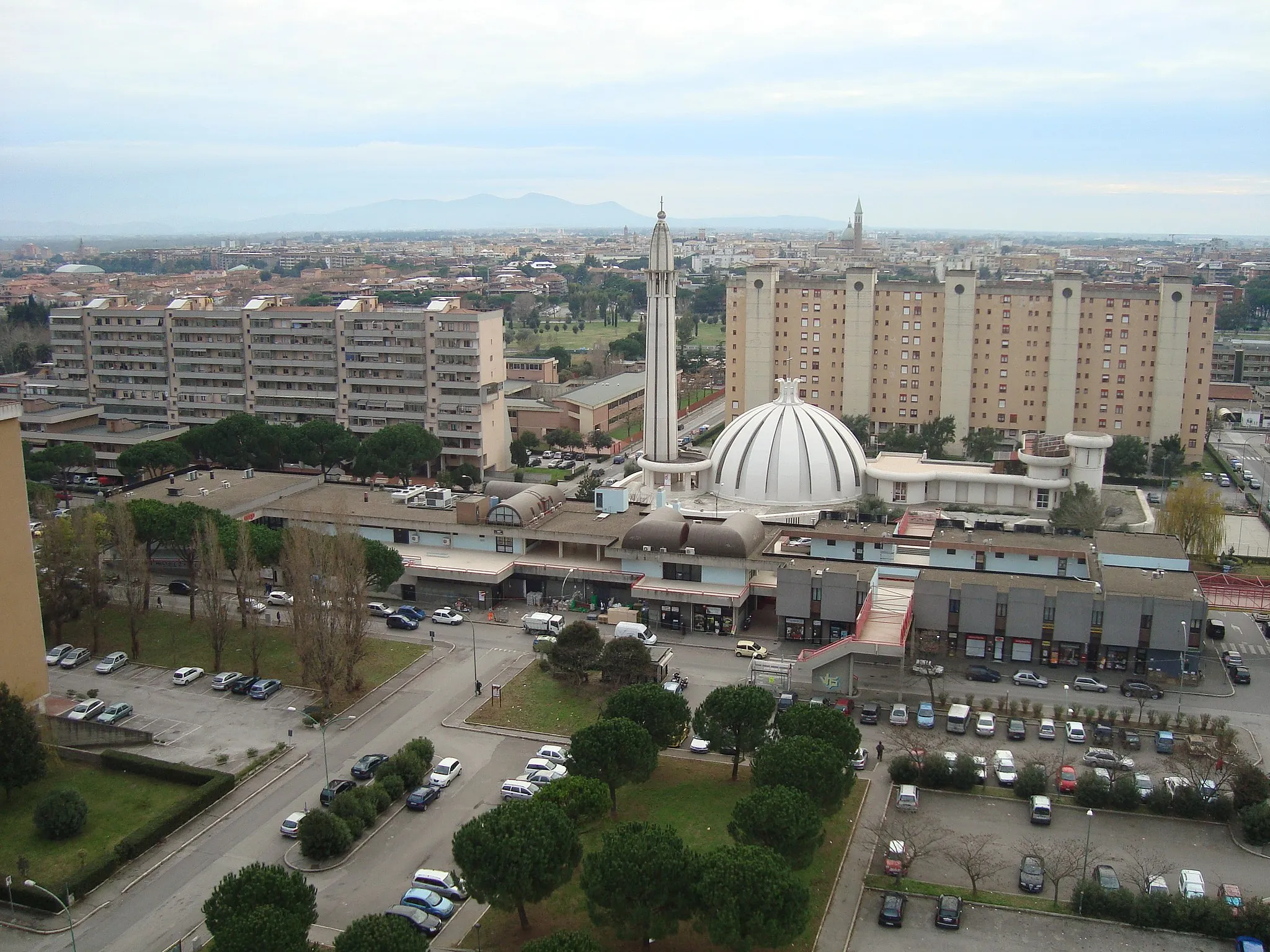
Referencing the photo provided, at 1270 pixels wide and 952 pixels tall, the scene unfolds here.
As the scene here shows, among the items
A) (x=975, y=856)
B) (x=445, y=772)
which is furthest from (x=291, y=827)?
(x=975, y=856)

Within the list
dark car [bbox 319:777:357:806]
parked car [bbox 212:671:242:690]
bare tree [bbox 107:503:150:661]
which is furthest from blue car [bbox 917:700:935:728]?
bare tree [bbox 107:503:150:661]

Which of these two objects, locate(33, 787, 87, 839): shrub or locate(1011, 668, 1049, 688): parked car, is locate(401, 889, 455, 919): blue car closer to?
locate(33, 787, 87, 839): shrub

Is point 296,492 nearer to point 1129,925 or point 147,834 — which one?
point 147,834

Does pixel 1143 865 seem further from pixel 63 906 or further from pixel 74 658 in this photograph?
pixel 74 658

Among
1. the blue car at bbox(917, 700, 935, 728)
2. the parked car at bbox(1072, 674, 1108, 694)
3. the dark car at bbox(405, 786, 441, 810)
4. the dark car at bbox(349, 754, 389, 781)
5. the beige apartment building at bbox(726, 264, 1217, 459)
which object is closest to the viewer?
the dark car at bbox(405, 786, 441, 810)

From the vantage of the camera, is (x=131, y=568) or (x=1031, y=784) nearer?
(x=1031, y=784)
